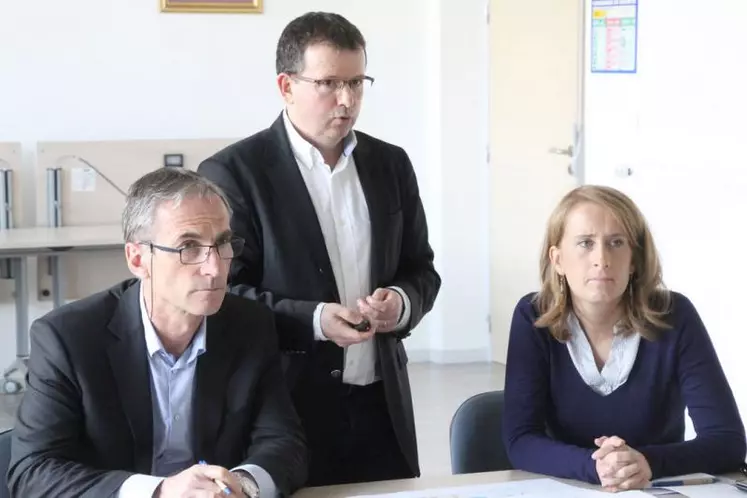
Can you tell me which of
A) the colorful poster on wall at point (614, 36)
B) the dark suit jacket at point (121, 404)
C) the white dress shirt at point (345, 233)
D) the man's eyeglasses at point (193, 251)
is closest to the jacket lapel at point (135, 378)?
the dark suit jacket at point (121, 404)

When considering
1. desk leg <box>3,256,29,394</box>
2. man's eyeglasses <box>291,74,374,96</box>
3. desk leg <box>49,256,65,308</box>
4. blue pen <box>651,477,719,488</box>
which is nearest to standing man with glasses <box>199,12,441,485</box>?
man's eyeglasses <box>291,74,374,96</box>

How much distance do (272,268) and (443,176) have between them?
4352mm

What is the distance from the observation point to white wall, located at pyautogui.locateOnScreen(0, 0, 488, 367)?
20.4ft

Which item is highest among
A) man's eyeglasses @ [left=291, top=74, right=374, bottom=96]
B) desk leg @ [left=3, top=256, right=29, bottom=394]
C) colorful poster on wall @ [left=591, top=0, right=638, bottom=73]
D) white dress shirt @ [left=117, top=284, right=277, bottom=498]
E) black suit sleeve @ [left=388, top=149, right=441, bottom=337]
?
colorful poster on wall @ [left=591, top=0, right=638, bottom=73]

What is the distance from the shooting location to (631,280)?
7.84ft

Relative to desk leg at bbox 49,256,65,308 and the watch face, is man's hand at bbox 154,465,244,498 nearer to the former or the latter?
the watch face

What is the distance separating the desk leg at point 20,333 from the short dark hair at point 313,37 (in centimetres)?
393

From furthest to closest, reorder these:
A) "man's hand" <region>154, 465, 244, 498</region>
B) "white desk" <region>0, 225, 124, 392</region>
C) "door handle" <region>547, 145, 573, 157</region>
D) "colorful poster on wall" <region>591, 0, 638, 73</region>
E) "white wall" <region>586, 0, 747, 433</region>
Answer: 1. "door handle" <region>547, 145, 573, 157</region>
2. "white desk" <region>0, 225, 124, 392</region>
3. "colorful poster on wall" <region>591, 0, 638, 73</region>
4. "white wall" <region>586, 0, 747, 433</region>
5. "man's hand" <region>154, 465, 244, 498</region>

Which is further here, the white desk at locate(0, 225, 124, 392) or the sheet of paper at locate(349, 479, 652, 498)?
the white desk at locate(0, 225, 124, 392)

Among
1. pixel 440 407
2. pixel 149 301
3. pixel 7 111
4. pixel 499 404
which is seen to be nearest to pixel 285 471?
pixel 149 301

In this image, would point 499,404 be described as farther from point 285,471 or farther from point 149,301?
point 149,301

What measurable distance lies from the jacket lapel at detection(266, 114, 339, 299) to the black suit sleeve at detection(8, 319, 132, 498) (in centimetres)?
61

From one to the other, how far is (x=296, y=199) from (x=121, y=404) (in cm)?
63

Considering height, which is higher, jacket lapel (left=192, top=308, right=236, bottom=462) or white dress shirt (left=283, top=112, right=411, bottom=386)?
white dress shirt (left=283, top=112, right=411, bottom=386)
